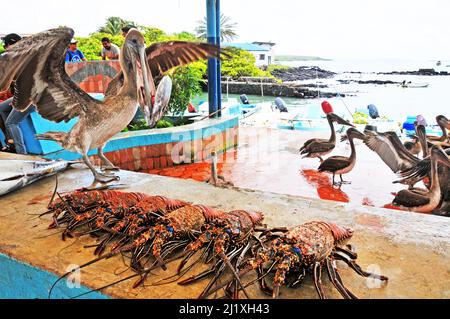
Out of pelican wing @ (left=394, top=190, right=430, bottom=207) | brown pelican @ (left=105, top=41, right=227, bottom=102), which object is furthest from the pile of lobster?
pelican wing @ (left=394, top=190, right=430, bottom=207)

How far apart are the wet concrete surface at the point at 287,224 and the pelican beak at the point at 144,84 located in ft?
2.46

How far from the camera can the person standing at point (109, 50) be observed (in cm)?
747

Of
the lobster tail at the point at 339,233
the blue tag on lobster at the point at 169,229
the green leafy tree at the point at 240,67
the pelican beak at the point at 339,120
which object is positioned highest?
the green leafy tree at the point at 240,67

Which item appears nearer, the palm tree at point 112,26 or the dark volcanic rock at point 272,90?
the palm tree at point 112,26

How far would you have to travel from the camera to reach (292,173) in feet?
18.7

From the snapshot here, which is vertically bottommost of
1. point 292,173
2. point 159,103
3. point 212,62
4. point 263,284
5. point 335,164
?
point 292,173

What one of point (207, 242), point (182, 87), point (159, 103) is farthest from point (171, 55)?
point (182, 87)

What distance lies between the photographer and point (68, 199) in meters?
2.31

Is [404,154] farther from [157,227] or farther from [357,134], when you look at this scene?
[157,227]

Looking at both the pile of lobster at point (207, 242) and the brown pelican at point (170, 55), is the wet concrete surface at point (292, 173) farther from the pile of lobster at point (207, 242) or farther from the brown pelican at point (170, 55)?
the pile of lobster at point (207, 242)

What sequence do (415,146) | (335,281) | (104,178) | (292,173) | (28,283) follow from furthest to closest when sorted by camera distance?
(415,146)
(292,173)
(104,178)
(28,283)
(335,281)

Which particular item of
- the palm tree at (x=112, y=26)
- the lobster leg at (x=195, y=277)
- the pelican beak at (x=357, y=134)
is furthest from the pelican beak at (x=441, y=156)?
the palm tree at (x=112, y=26)

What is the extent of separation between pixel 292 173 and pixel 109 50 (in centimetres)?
500

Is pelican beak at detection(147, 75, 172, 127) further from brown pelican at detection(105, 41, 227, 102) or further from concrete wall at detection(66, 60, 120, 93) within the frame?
concrete wall at detection(66, 60, 120, 93)
